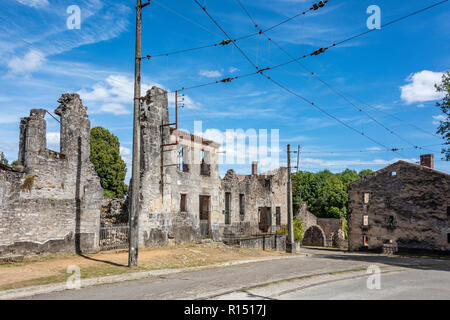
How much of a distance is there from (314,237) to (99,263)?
37.1 metres

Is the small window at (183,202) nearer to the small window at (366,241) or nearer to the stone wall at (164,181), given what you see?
the stone wall at (164,181)

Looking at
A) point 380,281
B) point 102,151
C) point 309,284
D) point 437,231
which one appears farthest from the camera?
point 102,151

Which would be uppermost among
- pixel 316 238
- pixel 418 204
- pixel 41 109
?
pixel 41 109

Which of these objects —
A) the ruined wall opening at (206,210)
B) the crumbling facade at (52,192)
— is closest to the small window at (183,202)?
the ruined wall opening at (206,210)

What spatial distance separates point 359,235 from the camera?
33594mm

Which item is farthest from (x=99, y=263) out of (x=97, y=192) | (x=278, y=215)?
(x=278, y=215)

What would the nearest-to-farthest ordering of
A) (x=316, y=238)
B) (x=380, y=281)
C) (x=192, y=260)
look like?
1. (x=380, y=281)
2. (x=192, y=260)
3. (x=316, y=238)

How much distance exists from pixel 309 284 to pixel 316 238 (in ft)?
123

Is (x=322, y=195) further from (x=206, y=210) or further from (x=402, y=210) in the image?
(x=206, y=210)

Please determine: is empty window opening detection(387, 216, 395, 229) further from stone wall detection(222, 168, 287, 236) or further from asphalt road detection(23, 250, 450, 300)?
asphalt road detection(23, 250, 450, 300)

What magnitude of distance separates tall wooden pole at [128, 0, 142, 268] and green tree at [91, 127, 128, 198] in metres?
27.0

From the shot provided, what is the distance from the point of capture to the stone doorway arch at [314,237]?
4606 cm
